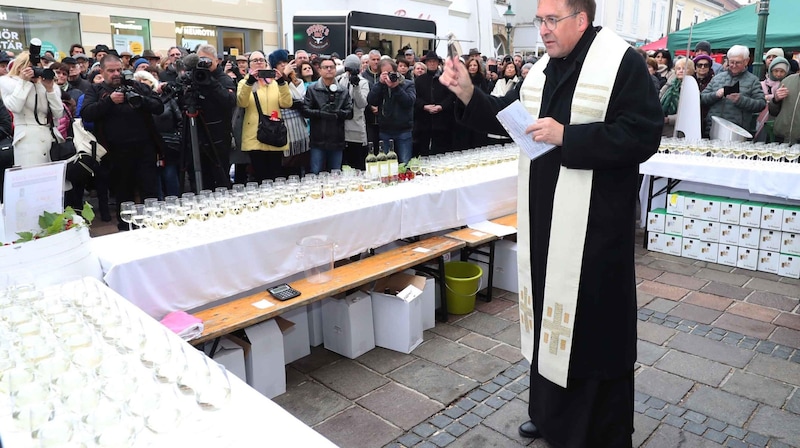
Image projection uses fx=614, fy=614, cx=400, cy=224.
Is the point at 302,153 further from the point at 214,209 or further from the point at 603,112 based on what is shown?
the point at 603,112

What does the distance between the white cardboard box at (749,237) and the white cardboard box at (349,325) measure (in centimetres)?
353

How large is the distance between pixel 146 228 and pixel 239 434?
220 cm

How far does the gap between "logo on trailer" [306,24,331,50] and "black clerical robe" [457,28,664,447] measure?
12157 millimetres

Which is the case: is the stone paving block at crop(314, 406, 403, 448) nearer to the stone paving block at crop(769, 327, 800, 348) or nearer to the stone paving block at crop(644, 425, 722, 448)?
the stone paving block at crop(644, 425, 722, 448)

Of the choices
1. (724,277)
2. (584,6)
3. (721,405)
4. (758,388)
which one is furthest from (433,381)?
(724,277)

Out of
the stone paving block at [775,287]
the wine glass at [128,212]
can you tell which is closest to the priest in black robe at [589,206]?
the wine glass at [128,212]

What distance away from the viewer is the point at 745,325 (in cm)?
421

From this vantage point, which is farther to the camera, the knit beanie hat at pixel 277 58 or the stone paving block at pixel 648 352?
the knit beanie hat at pixel 277 58

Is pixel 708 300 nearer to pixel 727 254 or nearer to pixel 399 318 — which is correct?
pixel 727 254

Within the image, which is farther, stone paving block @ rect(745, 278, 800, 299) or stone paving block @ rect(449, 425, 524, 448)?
stone paving block @ rect(745, 278, 800, 299)

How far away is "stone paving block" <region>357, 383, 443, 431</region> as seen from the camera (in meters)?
3.10

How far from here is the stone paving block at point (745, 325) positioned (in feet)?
13.4

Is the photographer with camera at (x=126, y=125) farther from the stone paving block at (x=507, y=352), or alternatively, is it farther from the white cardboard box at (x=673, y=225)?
the white cardboard box at (x=673, y=225)

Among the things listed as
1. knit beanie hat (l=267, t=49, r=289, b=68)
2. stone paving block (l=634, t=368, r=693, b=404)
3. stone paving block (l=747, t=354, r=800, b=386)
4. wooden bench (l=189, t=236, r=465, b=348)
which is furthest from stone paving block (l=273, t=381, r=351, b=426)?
knit beanie hat (l=267, t=49, r=289, b=68)
